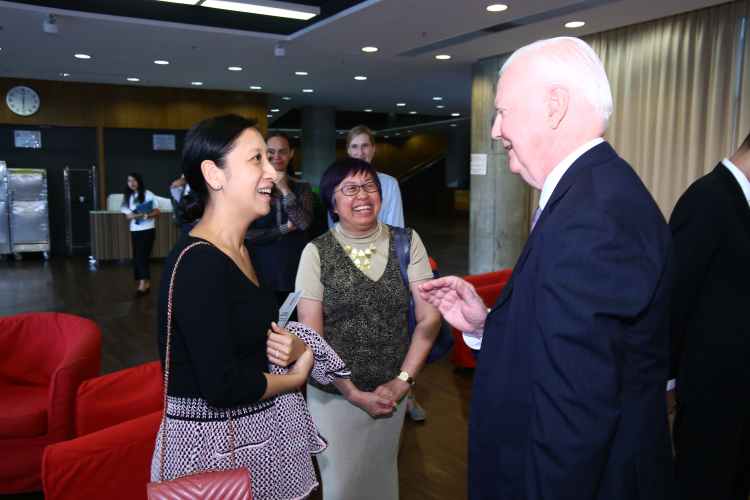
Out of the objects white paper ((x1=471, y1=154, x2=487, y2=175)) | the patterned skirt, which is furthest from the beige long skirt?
white paper ((x1=471, y1=154, x2=487, y2=175))

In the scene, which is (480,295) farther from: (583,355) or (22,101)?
(22,101)

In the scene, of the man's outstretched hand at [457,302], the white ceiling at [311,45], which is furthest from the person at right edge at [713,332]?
the white ceiling at [311,45]

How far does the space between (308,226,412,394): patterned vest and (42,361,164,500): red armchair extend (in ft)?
2.79

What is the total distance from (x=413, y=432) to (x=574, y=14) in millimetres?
4748

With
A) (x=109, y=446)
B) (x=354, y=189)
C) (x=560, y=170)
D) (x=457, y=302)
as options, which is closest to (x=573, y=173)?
(x=560, y=170)

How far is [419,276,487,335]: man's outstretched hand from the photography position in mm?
1459

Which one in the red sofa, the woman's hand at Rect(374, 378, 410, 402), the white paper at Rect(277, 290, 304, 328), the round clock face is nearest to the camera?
the white paper at Rect(277, 290, 304, 328)

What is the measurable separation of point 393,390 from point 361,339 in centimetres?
23

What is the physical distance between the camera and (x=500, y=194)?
838cm

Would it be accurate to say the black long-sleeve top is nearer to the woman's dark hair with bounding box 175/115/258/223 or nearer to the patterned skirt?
the patterned skirt

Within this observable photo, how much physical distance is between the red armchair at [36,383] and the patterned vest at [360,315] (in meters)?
1.57

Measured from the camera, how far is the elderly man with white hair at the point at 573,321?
93 centimetres

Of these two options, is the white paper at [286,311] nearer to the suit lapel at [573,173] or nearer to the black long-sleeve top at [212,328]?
the black long-sleeve top at [212,328]

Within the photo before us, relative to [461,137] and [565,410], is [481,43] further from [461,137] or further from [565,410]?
[461,137]
